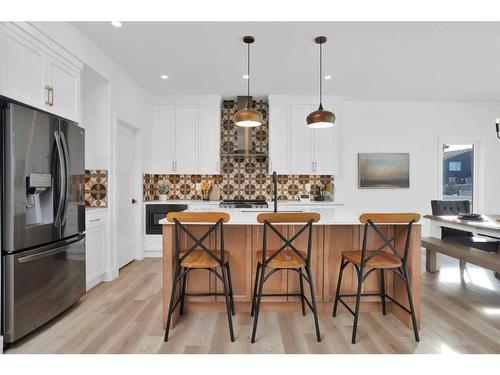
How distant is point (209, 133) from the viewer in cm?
480

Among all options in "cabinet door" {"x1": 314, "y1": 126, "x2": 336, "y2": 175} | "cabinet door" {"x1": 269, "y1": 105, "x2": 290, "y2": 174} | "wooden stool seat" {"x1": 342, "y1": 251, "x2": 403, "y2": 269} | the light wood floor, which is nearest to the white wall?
"cabinet door" {"x1": 314, "y1": 126, "x2": 336, "y2": 175}

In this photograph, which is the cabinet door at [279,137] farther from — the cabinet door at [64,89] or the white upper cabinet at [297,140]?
the cabinet door at [64,89]

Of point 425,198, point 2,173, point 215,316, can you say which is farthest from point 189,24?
point 425,198

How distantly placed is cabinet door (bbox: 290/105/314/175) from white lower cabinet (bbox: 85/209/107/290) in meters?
2.89

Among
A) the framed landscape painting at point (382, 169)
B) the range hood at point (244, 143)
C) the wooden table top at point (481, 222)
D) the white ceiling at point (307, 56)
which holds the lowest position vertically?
the wooden table top at point (481, 222)

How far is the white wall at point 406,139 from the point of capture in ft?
17.1

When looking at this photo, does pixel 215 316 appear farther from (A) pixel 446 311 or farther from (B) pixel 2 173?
(A) pixel 446 311

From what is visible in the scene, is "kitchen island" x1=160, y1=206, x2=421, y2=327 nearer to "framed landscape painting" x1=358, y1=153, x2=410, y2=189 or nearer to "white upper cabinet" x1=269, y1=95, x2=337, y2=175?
"white upper cabinet" x1=269, y1=95, x2=337, y2=175

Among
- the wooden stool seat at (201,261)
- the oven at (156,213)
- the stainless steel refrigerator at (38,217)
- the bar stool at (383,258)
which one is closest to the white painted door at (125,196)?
the oven at (156,213)

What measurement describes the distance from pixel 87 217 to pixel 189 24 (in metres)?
2.16

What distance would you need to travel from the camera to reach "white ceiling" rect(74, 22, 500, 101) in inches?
110

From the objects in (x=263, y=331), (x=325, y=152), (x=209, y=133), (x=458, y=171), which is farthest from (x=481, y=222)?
(x=209, y=133)

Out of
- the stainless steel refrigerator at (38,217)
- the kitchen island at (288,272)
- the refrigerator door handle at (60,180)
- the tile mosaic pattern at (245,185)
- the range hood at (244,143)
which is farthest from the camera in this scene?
the tile mosaic pattern at (245,185)

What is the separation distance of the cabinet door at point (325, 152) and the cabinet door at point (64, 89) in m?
3.38
